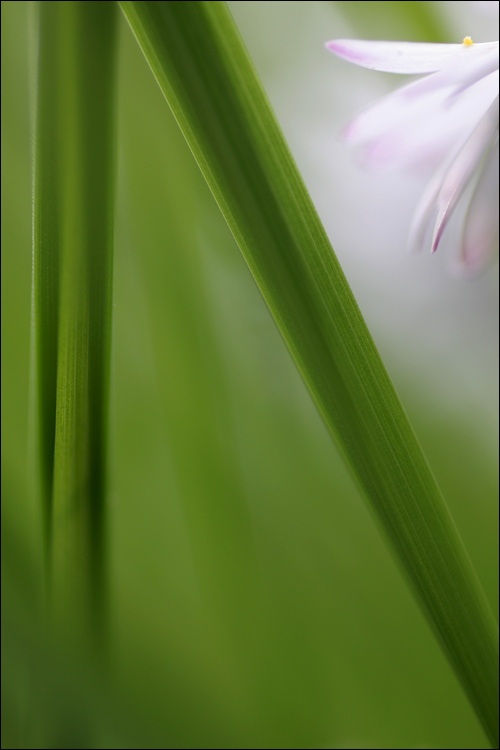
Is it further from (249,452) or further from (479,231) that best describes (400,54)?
(249,452)

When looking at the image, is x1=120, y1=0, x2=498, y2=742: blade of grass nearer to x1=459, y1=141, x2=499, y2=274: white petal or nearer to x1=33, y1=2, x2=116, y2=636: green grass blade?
x1=33, y1=2, x2=116, y2=636: green grass blade

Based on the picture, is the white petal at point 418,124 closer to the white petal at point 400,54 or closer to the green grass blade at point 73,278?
the white petal at point 400,54

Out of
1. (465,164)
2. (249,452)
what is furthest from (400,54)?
(249,452)

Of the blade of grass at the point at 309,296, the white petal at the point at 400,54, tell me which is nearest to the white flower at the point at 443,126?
the white petal at the point at 400,54

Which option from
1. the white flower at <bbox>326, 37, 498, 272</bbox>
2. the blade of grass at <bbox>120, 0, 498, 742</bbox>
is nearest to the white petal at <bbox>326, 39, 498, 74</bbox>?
the white flower at <bbox>326, 37, 498, 272</bbox>

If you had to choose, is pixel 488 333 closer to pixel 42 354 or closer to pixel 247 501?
pixel 247 501
